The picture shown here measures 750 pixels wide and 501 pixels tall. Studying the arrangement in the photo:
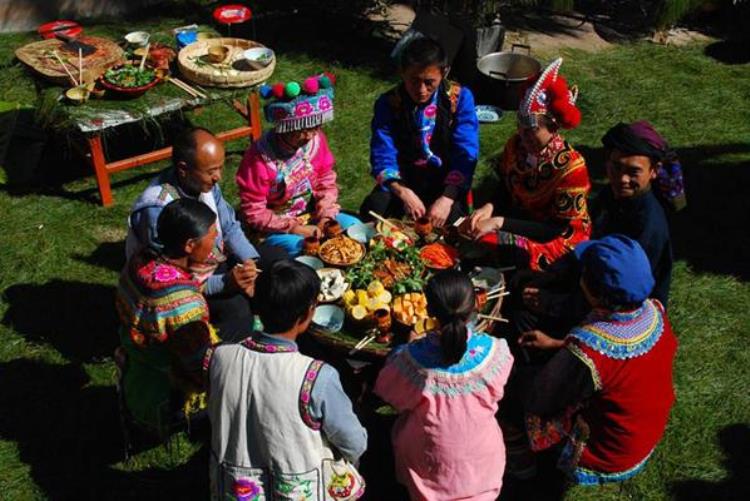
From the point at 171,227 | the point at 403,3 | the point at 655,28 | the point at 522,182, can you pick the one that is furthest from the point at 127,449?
the point at 655,28

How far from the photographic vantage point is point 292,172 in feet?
17.7

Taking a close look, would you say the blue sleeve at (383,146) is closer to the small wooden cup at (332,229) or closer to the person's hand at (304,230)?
the person's hand at (304,230)

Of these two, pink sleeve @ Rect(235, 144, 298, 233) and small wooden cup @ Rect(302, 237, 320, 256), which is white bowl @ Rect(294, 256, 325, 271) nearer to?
small wooden cup @ Rect(302, 237, 320, 256)

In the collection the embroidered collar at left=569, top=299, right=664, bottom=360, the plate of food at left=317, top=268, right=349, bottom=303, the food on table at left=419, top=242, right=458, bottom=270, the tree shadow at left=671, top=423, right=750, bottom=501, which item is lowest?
the tree shadow at left=671, top=423, right=750, bottom=501

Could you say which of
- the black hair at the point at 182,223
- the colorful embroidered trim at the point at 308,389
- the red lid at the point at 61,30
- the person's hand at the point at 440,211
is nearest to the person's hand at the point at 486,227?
the person's hand at the point at 440,211

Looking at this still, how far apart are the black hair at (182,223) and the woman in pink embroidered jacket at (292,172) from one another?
117 centimetres

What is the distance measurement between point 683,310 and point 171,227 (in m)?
4.10

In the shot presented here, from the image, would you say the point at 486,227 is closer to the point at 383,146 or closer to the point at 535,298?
the point at 535,298

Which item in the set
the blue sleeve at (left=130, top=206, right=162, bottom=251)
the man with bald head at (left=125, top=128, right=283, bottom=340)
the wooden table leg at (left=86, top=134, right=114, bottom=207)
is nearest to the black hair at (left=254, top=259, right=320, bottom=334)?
the man with bald head at (left=125, top=128, right=283, bottom=340)

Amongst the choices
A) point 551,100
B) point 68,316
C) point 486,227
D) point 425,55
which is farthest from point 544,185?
point 68,316

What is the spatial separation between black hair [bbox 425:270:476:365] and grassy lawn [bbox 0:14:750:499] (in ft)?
5.59

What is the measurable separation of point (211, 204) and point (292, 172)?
0.68m

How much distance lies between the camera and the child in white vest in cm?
320

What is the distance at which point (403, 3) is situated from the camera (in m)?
11.3
